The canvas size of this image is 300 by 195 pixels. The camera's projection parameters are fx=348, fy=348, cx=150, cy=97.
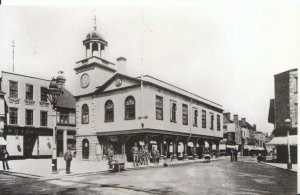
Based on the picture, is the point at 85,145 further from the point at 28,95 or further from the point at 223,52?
→ the point at 223,52

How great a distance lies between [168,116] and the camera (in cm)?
1512

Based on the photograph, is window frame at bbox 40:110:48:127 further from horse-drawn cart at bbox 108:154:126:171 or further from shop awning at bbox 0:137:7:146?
horse-drawn cart at bbox 108:154:126:171

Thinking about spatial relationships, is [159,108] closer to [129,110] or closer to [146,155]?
[129,110]

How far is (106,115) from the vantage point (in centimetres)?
1556

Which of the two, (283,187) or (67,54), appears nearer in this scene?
(283,187)

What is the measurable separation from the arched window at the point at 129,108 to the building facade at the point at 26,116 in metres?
4.07

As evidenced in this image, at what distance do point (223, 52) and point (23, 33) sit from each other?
5.07 m

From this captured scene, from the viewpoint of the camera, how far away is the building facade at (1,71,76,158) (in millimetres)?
10125

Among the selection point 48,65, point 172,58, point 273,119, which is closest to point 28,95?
point 48,65

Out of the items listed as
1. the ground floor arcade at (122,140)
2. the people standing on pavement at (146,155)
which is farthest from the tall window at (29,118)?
the people standing on pavement at (146,155)

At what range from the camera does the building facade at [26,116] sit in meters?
10.1

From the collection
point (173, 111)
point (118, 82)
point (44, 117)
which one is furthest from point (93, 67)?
point (173, 111)

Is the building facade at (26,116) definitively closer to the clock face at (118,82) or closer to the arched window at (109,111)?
the arched window at (109,111)

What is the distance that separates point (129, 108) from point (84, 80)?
3746mm
